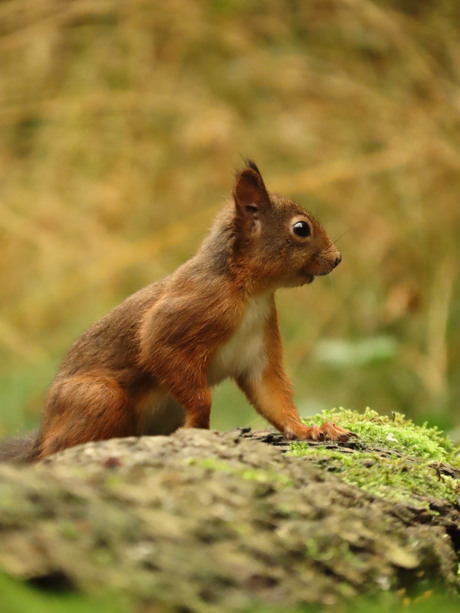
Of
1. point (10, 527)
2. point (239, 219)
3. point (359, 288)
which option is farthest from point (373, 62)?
point (10, 527)

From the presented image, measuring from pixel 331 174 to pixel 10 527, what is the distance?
5.80 m

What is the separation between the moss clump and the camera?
2.56 m

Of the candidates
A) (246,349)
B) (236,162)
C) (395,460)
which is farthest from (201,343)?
(236,162)

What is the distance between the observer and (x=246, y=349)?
3.47 meters

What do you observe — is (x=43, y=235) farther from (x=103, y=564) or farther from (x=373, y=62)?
(x=103, y=564)

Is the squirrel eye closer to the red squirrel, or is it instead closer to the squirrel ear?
the red squirrel

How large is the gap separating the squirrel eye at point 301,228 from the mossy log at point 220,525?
3.57 feet

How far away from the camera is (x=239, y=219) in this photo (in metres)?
3.52

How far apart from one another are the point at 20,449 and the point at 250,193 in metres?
1.26

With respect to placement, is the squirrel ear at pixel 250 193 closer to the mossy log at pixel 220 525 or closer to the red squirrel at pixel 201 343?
the red squirrel at pixel 201 343

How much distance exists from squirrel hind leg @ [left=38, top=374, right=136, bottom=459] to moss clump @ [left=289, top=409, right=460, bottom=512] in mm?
622

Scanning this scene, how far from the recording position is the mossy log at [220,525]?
1.65m

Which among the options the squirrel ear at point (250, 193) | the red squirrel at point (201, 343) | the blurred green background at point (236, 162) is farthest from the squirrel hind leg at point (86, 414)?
the blurred green background at point (236, 162)

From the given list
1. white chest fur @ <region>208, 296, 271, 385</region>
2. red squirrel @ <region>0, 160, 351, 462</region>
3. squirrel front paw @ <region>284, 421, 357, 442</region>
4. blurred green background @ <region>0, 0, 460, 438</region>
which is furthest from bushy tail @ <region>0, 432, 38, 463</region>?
blurred green background @ <region>0, 0, 460, 438</region>
